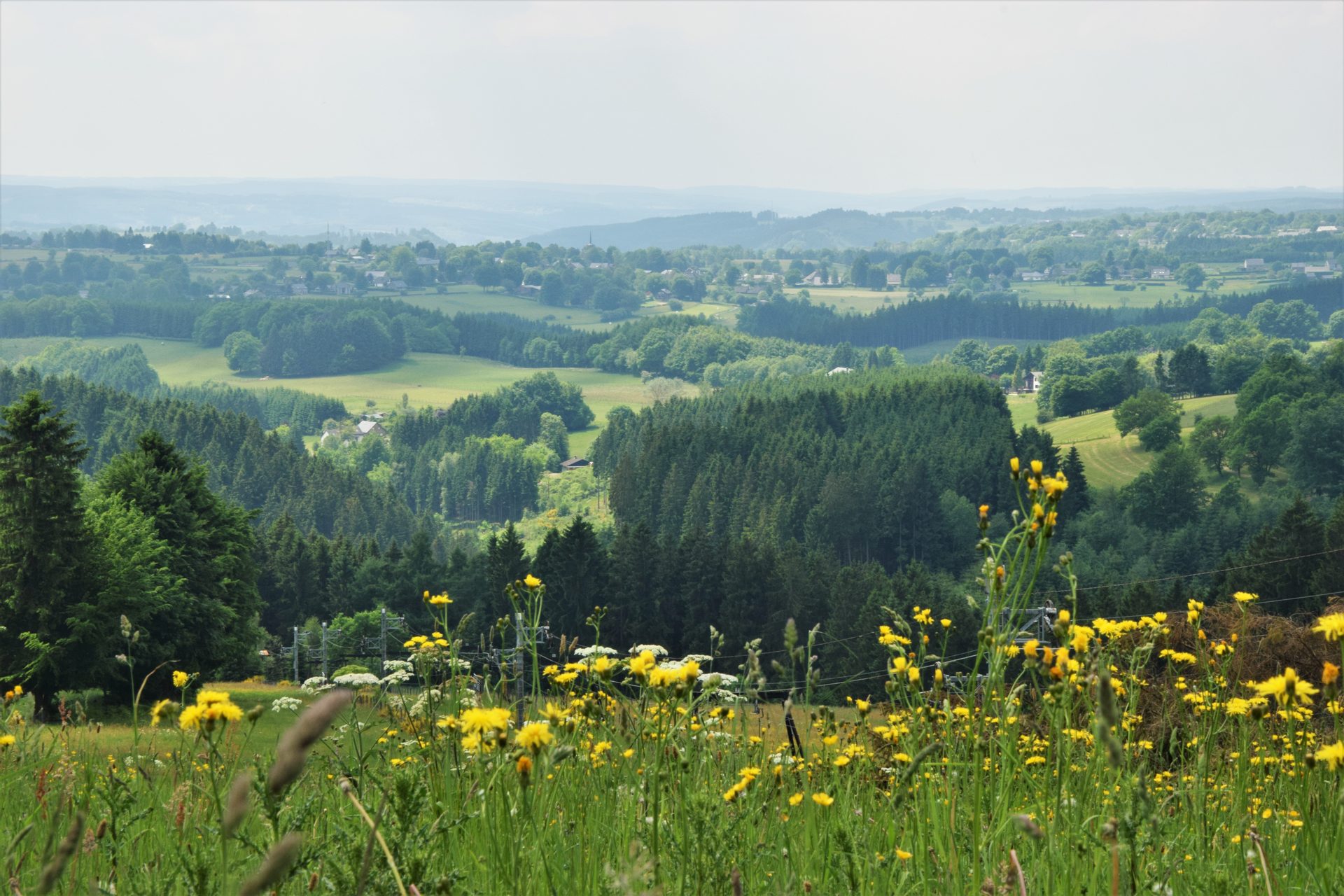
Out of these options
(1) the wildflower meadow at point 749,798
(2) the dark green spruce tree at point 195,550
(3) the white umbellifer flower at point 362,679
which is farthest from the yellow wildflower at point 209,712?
(2) the dark green spruce tree at point 195,550

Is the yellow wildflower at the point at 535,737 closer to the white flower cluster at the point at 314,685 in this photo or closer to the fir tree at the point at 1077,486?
the white flower cluster at the point at 314,685

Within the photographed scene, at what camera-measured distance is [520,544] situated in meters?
67.4

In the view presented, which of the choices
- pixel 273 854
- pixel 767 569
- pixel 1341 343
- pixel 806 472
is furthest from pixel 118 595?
pixel 1341 343

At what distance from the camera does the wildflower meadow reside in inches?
105

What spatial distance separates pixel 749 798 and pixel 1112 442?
412 feet

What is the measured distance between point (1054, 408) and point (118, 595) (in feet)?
435

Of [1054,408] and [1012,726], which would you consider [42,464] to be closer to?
[1012,726]

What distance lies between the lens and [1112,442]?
12125cm

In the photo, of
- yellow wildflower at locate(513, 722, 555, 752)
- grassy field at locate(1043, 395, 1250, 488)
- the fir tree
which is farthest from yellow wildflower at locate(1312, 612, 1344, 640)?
grassy field at locate(1043, 395, 1250, 488)

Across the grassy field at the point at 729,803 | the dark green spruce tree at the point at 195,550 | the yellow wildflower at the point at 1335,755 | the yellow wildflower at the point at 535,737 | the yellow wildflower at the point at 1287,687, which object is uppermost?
the yellow wildflower at the point at 535,737

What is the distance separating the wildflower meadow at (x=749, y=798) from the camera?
2666 millimetres

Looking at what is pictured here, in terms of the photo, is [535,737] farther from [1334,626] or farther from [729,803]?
[1334,626]

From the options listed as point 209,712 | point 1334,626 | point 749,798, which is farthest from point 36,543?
point 1334,626

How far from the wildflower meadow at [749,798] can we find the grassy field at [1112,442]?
4272 inches
